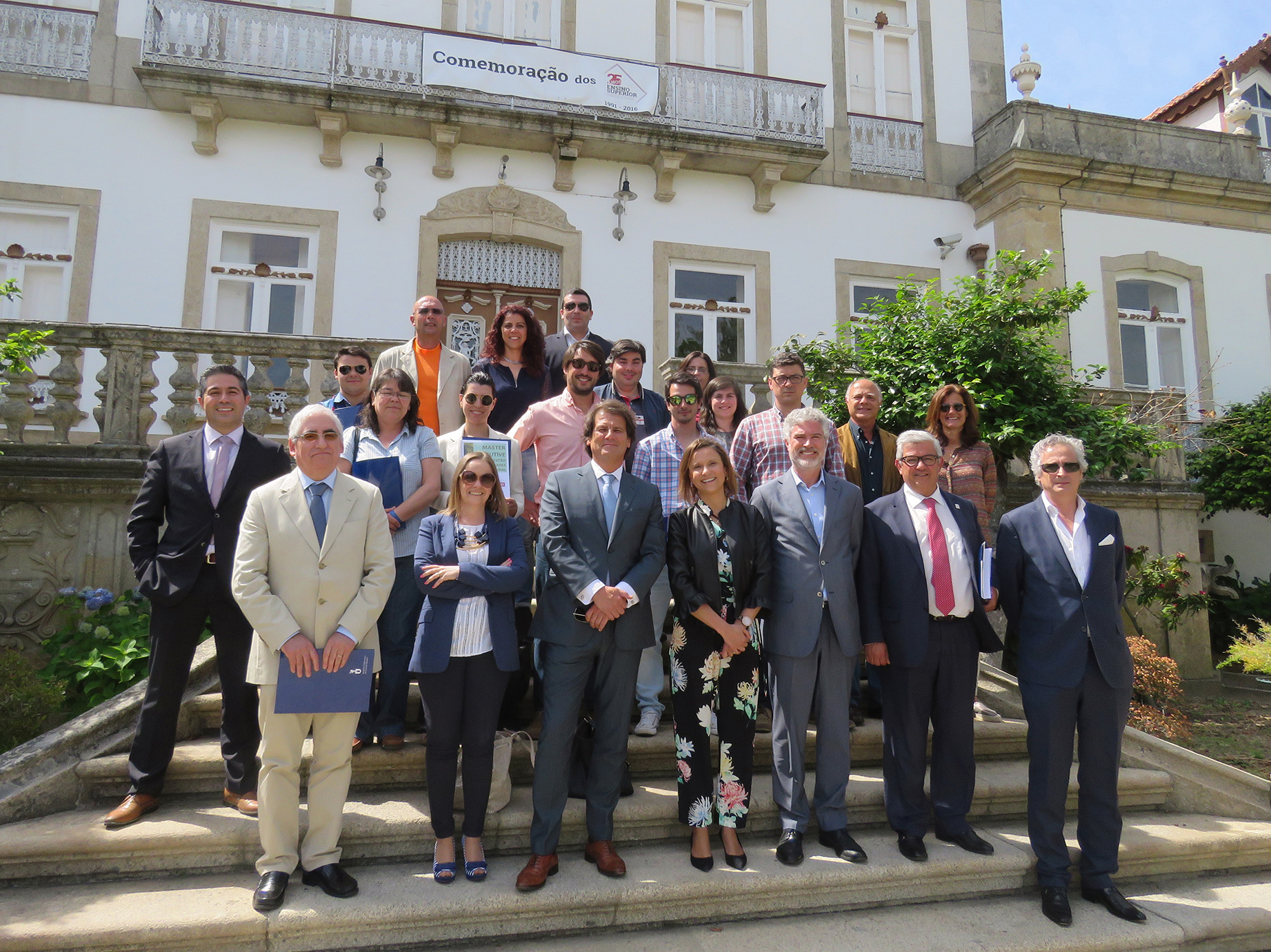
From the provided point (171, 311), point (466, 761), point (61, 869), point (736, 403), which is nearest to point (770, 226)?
point (736, 403)

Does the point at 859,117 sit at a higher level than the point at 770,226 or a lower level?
higher

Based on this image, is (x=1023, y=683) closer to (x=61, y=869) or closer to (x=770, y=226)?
(x=61, y=869)

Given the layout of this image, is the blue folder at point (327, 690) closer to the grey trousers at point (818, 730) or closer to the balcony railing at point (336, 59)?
the grey trousers at point (818, 730)

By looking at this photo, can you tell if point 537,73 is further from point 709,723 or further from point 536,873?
point 536,873

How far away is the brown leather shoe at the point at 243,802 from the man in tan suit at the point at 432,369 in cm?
219

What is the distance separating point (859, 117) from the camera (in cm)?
1054

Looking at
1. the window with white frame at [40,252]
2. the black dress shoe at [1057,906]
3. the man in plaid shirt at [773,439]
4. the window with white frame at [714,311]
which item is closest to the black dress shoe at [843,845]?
the black dress shoe at [1057,906]

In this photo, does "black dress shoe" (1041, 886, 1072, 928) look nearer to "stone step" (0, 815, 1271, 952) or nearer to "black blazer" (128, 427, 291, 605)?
"stone step" (0, 815, 1271, 952)

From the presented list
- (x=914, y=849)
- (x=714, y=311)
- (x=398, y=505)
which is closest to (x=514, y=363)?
(x=398, y=505)

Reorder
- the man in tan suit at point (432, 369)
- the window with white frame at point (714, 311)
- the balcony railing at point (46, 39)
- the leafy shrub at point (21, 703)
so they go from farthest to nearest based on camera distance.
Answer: the window with white frame at point (714, 311), the balcony railing at point (46, 39), the man in tan suit at point (432, 369), the leafy shrub at point (21, 703)

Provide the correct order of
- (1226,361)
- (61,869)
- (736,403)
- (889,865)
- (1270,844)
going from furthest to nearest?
1. (1226,361)
2. (736,403)
3. (1270,844)
4. (889,865)
5. (61,869)

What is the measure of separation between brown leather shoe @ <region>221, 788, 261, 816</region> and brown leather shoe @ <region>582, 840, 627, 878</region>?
1.43 m

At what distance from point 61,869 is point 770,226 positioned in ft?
31.2

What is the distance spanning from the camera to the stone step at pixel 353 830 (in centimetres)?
301
